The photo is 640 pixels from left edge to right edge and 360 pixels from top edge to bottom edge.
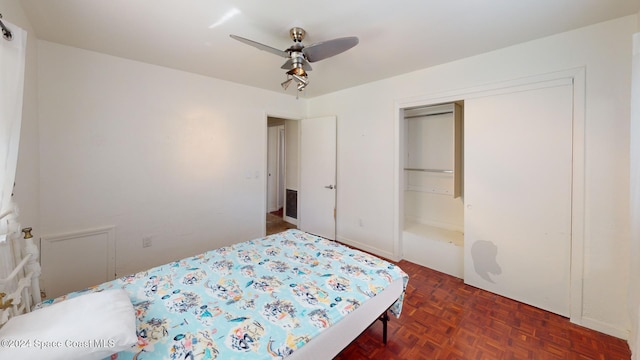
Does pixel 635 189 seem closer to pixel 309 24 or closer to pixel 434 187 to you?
pixel 434 187

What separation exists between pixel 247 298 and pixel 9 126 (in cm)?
144

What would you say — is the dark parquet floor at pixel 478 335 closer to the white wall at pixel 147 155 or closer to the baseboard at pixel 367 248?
the baseboard at pixel 367 248

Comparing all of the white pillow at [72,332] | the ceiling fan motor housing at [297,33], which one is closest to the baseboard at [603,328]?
the white pillow at [72,332]

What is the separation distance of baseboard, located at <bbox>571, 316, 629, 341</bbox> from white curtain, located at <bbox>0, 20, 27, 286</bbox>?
3.75 metres

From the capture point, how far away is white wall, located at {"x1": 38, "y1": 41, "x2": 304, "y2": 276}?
229 centimetres

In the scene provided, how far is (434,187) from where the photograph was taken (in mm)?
3570

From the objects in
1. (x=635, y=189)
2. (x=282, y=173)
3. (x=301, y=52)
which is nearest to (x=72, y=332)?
(x=301, y=52)

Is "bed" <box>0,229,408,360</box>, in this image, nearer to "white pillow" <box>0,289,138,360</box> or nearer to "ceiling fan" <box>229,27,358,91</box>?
"white pillow" <box>0,289,138,360</box>

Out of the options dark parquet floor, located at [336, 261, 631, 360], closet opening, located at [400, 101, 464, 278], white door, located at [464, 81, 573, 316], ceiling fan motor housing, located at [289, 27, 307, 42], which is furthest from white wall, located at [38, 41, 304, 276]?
white door, located at [464, 81, 573, 316]

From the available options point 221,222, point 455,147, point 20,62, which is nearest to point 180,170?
point 221,222

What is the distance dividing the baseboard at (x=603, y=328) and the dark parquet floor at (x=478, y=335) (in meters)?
0.04

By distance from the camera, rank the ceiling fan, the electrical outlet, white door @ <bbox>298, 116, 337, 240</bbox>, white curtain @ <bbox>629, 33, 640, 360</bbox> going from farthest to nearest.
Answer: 1. white door @ <bbox>298, 116, 337, 240</bbox>
2. the electrical outlet
3. the ceiling fan
4. white curtain @ <bbox>629, 33, 640, 360</bbox>

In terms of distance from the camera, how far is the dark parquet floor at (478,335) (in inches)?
68.3

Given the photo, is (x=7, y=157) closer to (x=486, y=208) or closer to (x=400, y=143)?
(x=400, y=143)
